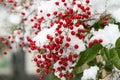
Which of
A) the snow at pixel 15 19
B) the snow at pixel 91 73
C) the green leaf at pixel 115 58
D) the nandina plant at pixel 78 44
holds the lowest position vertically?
the green leaf at pixel 115 58

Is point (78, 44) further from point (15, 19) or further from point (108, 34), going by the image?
point (15, 19)

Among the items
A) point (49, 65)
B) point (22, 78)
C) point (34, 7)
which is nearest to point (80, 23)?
point (49, 65)

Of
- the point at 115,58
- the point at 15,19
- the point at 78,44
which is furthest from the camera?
the point at 15,19

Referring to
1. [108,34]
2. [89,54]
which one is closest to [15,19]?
[108,34]

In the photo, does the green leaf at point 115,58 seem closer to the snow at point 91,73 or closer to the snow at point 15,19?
the snow at point 91,73

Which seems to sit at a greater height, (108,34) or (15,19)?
(15,19)

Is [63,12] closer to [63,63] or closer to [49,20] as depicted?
[49,20]

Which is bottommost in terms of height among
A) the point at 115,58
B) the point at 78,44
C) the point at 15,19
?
the point at 115,58

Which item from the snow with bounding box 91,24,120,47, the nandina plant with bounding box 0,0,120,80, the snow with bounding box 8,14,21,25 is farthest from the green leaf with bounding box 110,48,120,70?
the snow with bounding box 8,14,21,25

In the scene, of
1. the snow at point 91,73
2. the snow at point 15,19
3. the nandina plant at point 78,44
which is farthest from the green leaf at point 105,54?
the snow at point 15,19
